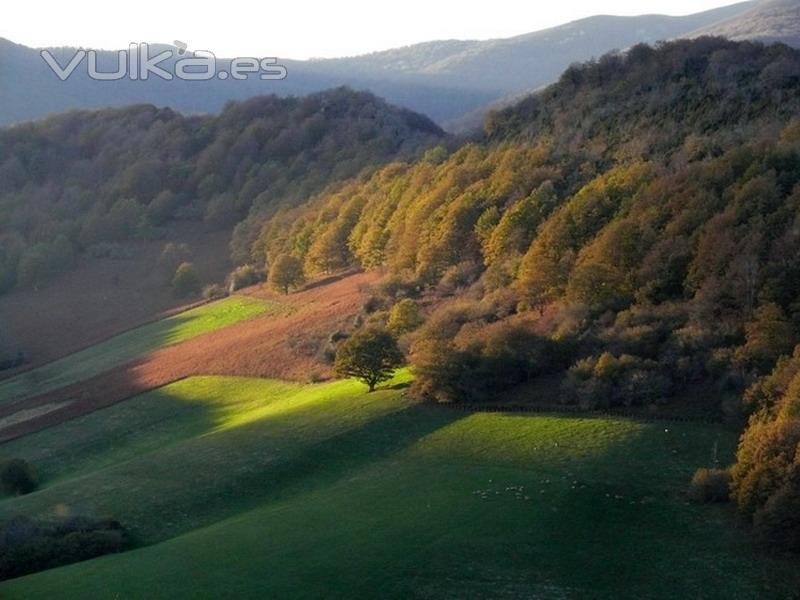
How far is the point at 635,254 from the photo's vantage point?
48.6m

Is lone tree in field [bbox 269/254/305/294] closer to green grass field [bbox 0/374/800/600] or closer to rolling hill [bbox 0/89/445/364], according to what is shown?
rolling hill [bbox 0/89/445/364]

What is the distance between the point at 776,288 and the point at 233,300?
2385 inches

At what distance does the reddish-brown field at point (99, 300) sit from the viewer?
93.1 metres

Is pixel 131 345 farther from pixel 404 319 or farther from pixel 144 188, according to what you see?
pixel 144 188

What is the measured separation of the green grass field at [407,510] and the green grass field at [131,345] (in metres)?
26.5

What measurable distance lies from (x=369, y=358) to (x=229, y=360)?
19.3 meters

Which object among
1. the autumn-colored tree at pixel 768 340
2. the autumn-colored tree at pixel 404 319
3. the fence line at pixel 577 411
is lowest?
the fence line at pixel 577 411

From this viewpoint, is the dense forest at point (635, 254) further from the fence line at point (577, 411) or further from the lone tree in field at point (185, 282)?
the lone tree in field at point (185, 282)

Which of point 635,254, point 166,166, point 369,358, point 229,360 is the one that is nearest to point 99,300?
point 166,166

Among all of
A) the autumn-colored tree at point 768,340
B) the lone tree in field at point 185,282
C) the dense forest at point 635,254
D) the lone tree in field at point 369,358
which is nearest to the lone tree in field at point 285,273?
the dense forest at point 635,254

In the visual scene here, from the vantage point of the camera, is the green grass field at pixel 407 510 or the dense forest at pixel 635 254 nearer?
the green grass field at pixel 407 510

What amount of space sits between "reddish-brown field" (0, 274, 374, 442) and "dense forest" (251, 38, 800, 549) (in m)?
4.35

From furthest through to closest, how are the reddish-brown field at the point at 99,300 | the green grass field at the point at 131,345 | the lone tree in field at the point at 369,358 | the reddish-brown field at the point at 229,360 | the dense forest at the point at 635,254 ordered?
the reddish-brown field at the point at 99,300 < the green grass field at the point at 131,345 < the reddish-brown field at the point at 229,360 < the lone tree in field at the point at 369,358 < the dense forest at the point at 635,254

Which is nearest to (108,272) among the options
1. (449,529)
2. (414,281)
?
(414,281)
